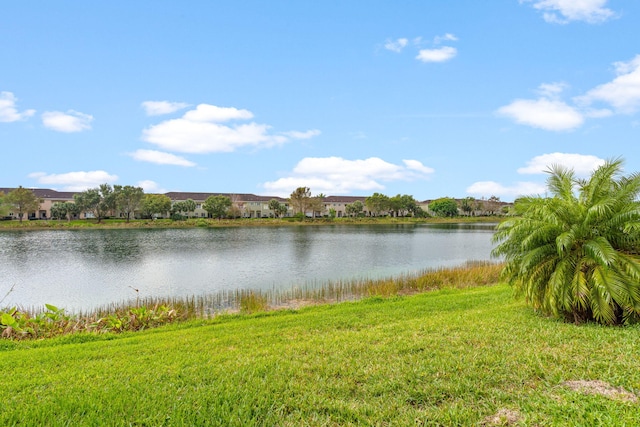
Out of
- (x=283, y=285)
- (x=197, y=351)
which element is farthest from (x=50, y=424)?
(x=283, y=285)

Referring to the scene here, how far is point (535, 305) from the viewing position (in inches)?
286

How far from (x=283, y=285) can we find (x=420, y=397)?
44.4 ft

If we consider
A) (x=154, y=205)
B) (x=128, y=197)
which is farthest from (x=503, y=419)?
(x=154, y=205)

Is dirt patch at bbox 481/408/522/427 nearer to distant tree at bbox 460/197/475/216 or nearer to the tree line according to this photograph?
the tree line

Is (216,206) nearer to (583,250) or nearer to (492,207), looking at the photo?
(583,250)

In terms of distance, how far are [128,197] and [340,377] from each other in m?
76.9

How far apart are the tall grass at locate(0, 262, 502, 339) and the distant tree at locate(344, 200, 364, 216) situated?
77804mm

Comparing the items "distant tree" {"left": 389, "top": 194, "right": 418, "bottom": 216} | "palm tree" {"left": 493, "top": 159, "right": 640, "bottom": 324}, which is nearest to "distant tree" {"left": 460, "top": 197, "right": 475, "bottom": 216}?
"distant tree" {"left": 389, "top": 194, "right": 418, "bottom": 216}

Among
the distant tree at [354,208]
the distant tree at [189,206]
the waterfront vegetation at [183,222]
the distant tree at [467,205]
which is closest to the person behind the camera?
the waterfront vegetation at [183,222]

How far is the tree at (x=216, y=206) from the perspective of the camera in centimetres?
7656

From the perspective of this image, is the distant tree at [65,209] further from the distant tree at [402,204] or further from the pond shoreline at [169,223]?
the distant tree at [402,204]

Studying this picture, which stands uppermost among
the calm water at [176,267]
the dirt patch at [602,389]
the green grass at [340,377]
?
the dirt patch at [602,389]

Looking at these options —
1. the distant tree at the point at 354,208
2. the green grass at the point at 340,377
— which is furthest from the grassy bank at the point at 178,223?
the green grass at the point at 340,377

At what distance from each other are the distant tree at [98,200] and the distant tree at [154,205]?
6130 mm
